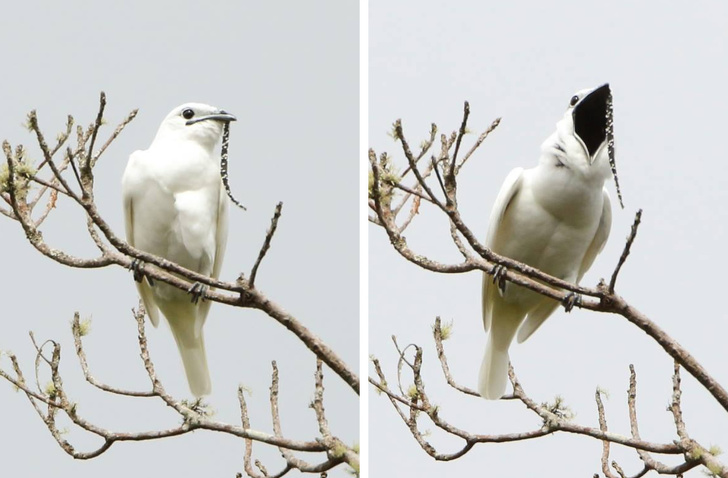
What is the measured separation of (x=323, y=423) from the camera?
1.34m

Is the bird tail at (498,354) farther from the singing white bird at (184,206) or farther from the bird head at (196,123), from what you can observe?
the bird head at (196,123)

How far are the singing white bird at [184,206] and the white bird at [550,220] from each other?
0.52m

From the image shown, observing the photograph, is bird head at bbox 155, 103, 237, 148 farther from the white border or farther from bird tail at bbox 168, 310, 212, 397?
bird tail at bbox 168, 310, 212, 397

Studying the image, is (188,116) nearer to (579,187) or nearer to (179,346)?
(179,346)

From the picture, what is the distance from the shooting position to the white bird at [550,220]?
5.23 feet

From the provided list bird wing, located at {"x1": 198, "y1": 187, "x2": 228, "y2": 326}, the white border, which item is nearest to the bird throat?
bird wing, located at {"x1": 198, "y1": 187, "x2": 228, "y2": 326}

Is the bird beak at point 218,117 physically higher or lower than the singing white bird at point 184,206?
higher

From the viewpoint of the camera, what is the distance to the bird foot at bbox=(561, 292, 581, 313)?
145 cm

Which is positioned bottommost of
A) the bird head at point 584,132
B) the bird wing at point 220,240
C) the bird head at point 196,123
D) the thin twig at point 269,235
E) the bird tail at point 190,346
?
the thin twig at point 269,235

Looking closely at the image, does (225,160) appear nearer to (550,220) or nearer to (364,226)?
(364,226)

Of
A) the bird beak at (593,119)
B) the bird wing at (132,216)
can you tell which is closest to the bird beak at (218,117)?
the bird wing at (132,216)

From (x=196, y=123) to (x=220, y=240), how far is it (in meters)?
0.22

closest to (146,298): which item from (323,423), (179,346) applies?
(179,346)

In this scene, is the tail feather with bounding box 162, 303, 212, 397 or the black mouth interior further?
the tail feather with bounding box 162, 303, 212, 397
